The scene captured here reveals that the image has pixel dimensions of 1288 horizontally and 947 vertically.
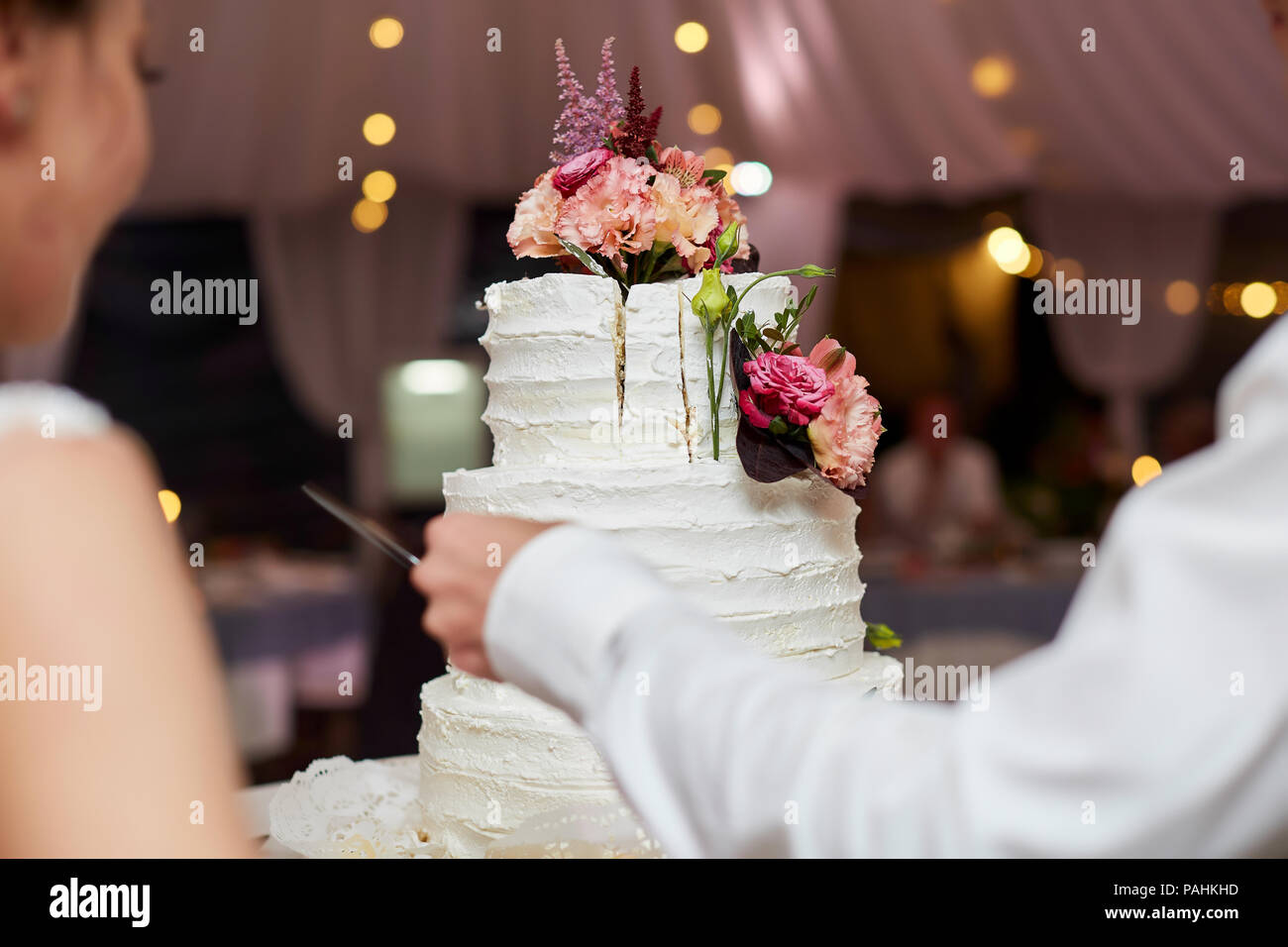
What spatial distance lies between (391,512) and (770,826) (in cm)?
611

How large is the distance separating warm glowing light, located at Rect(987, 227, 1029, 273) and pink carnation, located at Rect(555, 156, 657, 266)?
6.40 m

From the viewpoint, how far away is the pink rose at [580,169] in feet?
5.49

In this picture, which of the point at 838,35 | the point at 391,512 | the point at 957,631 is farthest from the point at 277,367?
the point at 957,631

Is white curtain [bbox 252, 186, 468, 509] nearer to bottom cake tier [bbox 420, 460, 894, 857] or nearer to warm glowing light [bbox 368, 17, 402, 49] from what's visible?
warm glowing light [bbox 368, 17, 402, 49]

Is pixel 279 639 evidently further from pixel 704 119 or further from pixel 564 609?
pixel 564 609

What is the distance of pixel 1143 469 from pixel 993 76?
242cm

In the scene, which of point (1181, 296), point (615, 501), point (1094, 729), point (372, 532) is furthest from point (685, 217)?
point (1181, 296)

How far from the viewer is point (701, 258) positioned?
5.65 ft

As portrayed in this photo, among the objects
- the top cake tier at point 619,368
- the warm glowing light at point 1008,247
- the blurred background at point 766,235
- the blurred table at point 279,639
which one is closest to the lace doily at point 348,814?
the top cake tier at point 619,368

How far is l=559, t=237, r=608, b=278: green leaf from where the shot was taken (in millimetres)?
1686

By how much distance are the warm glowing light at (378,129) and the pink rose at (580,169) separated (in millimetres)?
5132

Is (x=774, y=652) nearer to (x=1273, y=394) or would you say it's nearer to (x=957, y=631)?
(x=1273, y=394)

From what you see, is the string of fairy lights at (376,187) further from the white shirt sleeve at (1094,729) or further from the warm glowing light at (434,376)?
the white shirt sleeve at (1094,729)

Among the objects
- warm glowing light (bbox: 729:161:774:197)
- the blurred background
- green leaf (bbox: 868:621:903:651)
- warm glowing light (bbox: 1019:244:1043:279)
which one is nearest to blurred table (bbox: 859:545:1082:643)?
the blurred background
